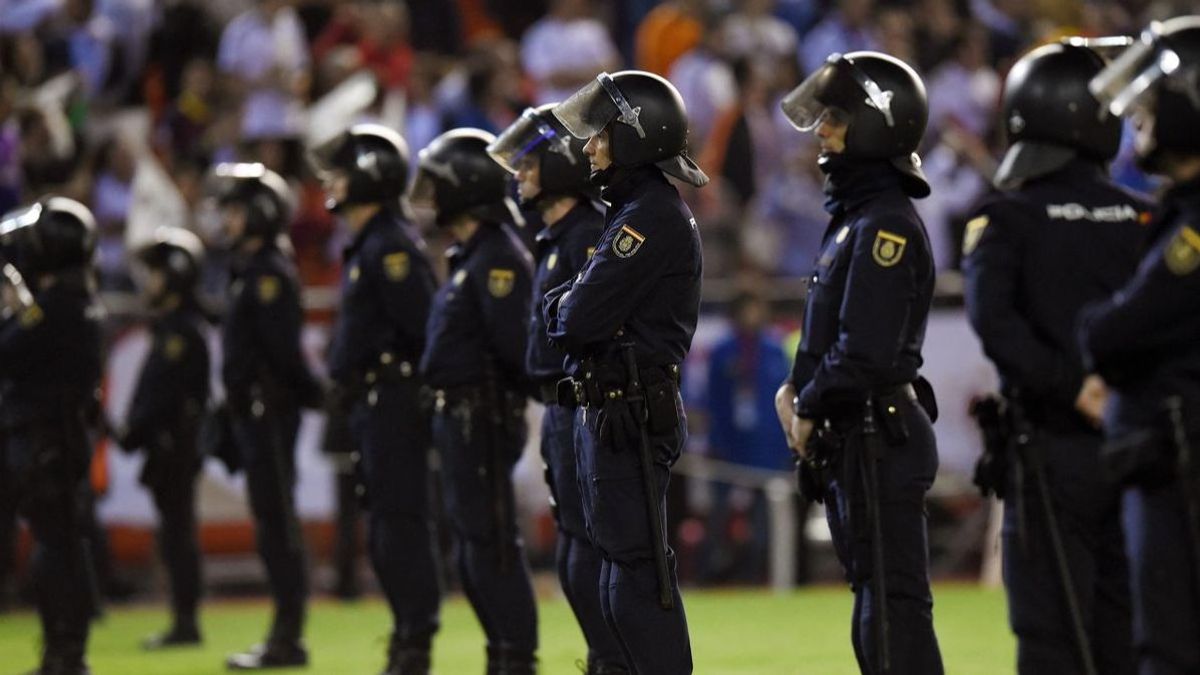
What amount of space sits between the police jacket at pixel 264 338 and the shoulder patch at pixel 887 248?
501cm

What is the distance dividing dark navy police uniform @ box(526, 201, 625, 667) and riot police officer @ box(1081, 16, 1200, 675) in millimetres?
2924

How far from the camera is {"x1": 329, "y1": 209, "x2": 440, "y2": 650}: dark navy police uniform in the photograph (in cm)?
987

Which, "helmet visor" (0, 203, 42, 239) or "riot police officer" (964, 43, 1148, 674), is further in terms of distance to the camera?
"helmet visor" (0, 203, 42, 239)

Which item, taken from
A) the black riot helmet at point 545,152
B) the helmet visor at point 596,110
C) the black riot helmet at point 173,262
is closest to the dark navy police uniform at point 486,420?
the black riot helmet at point 545,152

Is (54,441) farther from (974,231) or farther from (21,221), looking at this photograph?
(974,231)

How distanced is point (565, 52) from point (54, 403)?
925 cm

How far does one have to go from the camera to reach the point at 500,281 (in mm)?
9188

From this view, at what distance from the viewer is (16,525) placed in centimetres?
1405

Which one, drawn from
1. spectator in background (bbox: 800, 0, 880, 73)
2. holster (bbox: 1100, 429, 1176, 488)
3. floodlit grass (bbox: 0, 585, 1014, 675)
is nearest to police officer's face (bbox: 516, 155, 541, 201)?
floodlit grass (bbox: 0, 585, 1014, 675)

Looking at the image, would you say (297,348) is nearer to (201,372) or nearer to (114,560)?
(201,372)

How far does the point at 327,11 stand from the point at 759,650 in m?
9.64

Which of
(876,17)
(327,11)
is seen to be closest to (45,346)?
(327,11)

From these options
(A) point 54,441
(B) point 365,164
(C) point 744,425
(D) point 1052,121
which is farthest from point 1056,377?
(C) point 744,425

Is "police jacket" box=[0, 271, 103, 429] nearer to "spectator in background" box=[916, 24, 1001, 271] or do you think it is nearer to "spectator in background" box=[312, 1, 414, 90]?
"spectator in background" box=[312, 1, 414, 90]
